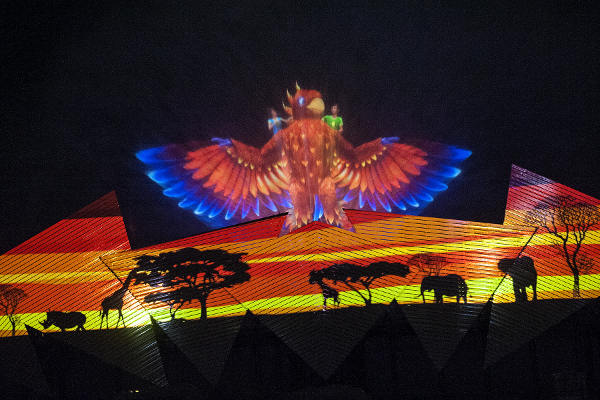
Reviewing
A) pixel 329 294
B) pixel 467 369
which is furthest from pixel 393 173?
pixel 467 369

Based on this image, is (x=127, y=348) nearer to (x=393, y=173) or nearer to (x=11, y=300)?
(x=11, y=300)

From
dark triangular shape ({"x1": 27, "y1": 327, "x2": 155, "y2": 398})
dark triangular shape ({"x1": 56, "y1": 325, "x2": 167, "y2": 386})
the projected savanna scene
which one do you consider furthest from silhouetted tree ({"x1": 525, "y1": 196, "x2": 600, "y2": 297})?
dark triangular shape ({"x1": 27, "y1": 327, "x2": 155, "y2": 398})

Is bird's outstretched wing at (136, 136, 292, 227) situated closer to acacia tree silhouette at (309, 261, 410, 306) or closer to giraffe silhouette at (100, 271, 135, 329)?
acacia tree silhouette at (309, 261, 410, 306)

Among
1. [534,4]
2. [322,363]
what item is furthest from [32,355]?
[534,4]

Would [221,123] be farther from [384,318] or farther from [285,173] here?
[384,318]

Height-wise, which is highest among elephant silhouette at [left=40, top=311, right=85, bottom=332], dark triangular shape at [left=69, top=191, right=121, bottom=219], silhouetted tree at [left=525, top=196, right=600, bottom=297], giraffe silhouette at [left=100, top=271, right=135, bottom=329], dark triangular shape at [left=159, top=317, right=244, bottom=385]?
dark triangular shape at [left=69, top=191, right=121, bottom=219]

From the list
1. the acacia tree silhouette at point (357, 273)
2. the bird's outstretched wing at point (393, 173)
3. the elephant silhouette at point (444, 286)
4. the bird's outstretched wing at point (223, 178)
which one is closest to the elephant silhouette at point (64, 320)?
the bird's outstretched wing at point (223, 178)

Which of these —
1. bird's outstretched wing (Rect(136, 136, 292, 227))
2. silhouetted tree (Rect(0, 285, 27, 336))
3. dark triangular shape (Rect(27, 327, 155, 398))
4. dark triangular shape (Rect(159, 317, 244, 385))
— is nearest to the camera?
silhouetted tree (Rect(0, 285, 27, 336))
